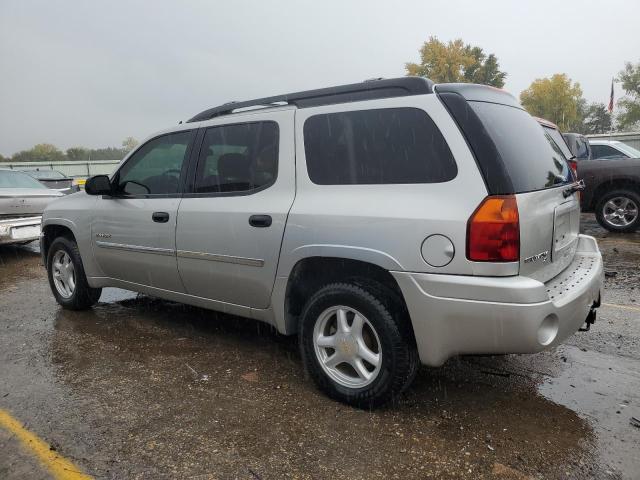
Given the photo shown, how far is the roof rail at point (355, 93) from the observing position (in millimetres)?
2834

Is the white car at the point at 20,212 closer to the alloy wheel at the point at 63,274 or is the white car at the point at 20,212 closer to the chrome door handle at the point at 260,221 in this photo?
the alloy wheel at the point at 63,274

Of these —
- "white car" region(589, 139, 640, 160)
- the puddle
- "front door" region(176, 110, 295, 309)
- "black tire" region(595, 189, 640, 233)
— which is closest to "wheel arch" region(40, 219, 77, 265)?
"front door" region(176, 110, 295, 309)

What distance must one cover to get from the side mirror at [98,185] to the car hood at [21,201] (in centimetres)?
483

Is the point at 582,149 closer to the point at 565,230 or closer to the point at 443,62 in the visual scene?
the point at 565,230

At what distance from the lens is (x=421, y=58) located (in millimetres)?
54156

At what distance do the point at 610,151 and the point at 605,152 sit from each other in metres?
0.08

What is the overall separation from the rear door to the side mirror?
3102mm

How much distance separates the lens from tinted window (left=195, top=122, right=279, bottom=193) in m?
3.37

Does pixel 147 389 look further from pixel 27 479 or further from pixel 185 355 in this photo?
pixel 27 479

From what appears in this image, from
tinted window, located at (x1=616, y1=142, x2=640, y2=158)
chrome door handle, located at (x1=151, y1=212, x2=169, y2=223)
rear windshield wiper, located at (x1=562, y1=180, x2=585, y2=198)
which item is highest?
tinted window, located at (x1=616, y1=142, x2=640, y2=158)

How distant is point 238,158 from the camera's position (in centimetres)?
356

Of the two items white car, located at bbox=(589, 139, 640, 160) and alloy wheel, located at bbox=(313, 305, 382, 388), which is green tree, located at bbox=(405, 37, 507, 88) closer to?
white car, located at bbox=(589, 139, 640, 160)

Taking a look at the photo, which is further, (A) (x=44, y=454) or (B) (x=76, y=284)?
(B) (x=76, y=284)

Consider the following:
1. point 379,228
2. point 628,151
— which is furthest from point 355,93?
point 628,151
